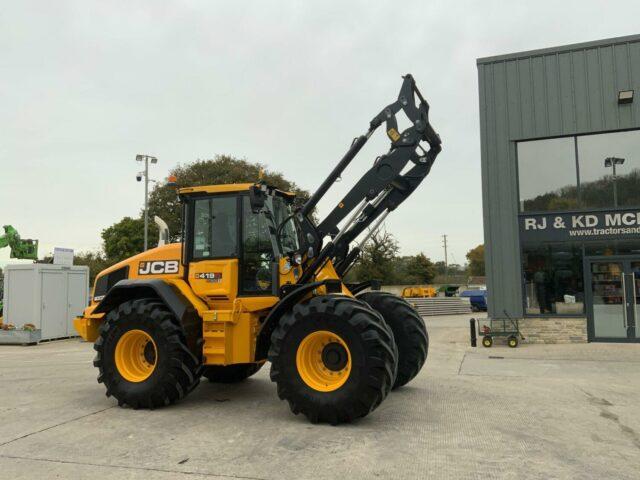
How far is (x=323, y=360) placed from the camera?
→ 18.7 ft

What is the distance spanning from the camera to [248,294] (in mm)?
6469

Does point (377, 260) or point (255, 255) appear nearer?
point (255, 255)

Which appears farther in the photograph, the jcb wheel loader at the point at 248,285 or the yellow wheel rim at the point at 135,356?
the yellow wheel rim at the point at 135,356

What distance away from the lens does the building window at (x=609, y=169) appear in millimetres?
12922

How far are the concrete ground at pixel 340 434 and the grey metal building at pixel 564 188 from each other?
15.4ft

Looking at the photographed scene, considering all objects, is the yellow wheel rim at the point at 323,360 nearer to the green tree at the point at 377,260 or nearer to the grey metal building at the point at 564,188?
the grey metal building at the point at 564,188

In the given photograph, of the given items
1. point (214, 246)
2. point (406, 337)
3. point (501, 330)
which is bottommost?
point (501, 330)

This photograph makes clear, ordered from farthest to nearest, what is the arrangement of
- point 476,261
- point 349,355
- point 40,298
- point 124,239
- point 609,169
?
1. point 476,261
2. point 124,239
3. point 40,298
4. point 609,169
5. point 349,355

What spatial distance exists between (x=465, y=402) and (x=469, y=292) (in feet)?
105

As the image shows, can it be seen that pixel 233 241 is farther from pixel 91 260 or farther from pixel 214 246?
pixel 91 260

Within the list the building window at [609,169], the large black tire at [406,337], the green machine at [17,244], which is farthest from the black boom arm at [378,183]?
the green machine at [17,244]

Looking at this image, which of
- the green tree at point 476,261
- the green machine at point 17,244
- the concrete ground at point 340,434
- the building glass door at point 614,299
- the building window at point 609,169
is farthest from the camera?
the green tree at point 476,261

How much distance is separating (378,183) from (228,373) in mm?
3790

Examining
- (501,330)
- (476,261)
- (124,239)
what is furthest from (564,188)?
(476,261)
